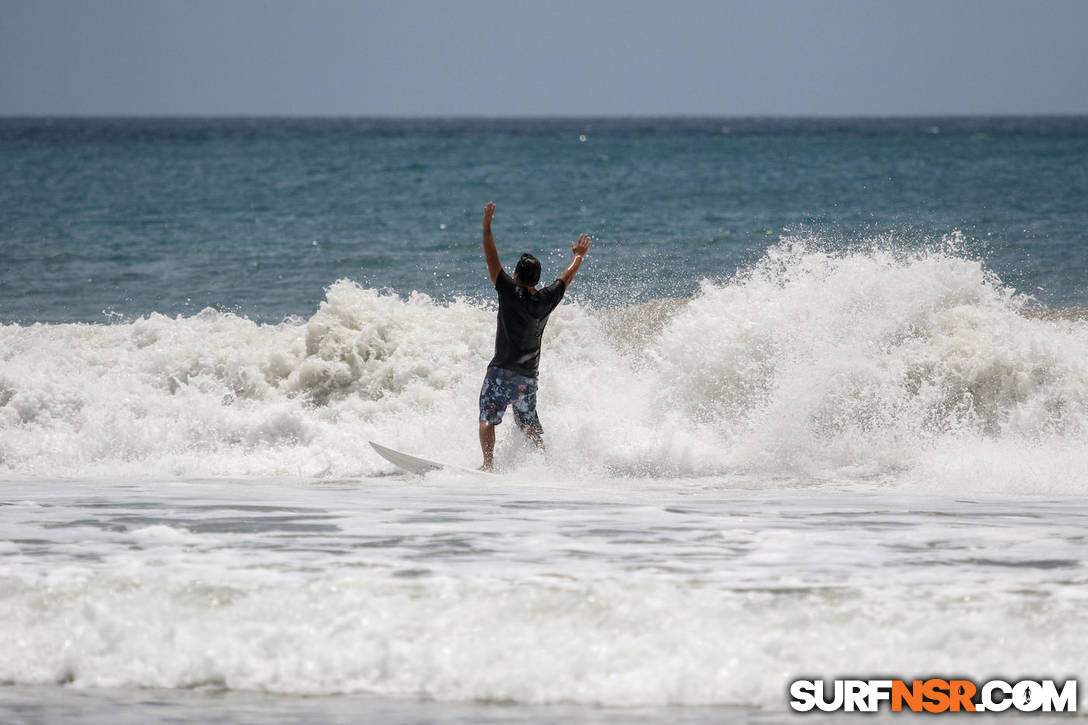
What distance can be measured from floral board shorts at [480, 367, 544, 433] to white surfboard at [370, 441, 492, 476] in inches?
14.7

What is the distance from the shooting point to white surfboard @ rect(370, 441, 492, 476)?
8.60 meters

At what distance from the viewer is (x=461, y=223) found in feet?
85.4

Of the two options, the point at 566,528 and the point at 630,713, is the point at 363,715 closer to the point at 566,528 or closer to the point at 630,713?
the point at 630,713

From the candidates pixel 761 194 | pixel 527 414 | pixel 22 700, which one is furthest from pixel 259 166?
pixel 22 700

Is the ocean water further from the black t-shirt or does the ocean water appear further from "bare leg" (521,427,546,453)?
the black t-shirt

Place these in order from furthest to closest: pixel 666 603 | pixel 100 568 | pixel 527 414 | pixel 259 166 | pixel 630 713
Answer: pixel 259 166, pixel 527 414, pixel 100 568, pixel 666 603, pixel 630 713

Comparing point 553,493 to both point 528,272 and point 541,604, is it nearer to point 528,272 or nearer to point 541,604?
point 528,272

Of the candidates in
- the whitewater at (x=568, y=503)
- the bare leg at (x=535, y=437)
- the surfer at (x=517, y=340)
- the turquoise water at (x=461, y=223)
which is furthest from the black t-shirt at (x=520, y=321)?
the turquoise water at (x=461, y=223)

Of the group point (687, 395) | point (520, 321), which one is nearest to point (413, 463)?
point (520, 321)

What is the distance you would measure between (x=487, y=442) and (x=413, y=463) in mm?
559

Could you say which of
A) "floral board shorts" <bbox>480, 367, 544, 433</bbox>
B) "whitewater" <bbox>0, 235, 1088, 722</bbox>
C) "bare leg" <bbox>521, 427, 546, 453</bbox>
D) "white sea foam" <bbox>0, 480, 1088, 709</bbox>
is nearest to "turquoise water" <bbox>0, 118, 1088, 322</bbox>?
"whitewater" <bbox>0, 235, 1088, 722</bbox>

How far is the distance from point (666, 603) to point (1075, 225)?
20091 mm

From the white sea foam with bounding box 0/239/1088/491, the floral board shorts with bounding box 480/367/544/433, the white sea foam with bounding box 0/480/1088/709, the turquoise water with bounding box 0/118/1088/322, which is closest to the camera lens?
the white sea foam with bounding box 0/480/1088/709

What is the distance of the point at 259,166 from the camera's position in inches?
1839
